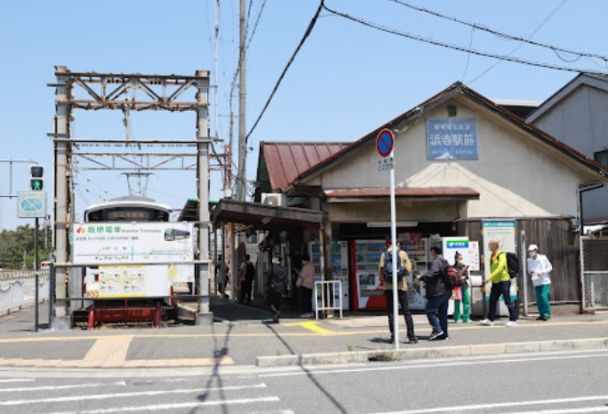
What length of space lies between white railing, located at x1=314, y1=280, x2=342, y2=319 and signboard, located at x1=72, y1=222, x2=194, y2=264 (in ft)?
10.5

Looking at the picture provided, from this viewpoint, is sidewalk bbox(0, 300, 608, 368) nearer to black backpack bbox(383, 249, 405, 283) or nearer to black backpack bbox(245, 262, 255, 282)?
black backpack bbox(383, 249, 405, 283)

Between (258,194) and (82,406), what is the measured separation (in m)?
20.6

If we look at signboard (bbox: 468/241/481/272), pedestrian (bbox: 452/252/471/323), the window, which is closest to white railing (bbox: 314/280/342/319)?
pedestrian (bbox: 452/252/471/323)

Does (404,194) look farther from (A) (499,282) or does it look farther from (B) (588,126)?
(B) (588,126)

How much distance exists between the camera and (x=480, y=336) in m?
12.5

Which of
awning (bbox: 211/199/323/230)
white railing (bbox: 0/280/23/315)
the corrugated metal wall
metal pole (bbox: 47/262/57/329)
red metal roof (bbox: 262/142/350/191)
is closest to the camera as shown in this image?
metal pole (bbox: 47/262/57/329)

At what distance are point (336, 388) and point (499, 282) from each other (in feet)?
23.9

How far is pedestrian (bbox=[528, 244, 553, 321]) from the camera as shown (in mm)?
15500

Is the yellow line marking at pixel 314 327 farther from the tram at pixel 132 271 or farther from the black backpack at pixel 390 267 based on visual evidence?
the tram at pixel 132 271

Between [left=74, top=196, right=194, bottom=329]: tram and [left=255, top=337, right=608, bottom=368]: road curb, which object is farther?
[left=74, top=196, right=194, bottom=329]: tram

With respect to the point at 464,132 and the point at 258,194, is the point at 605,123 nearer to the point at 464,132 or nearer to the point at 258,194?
the point at 464,132

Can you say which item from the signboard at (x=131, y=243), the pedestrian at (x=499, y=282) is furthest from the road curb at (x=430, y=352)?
the signboard at (x=131, y=243)

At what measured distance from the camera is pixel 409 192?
16.0m

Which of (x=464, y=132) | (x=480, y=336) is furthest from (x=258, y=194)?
(x=480, y=336)
